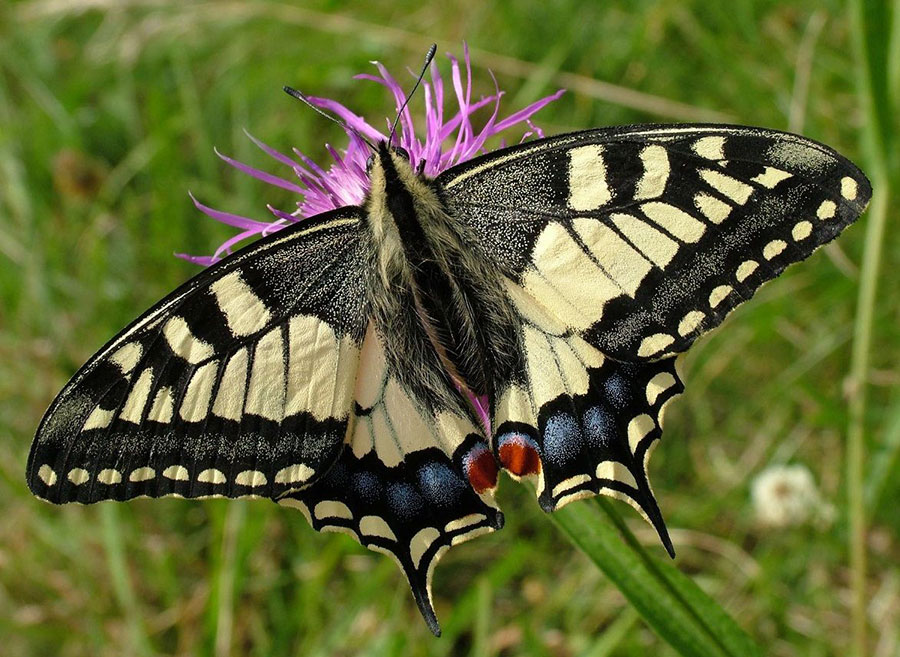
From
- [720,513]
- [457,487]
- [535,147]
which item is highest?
[535,147]

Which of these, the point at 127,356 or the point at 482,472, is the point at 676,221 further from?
the point at 127,356

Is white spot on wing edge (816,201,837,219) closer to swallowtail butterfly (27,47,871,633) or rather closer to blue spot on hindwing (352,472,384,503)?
swallowtail butterfly (27,47,871,633)

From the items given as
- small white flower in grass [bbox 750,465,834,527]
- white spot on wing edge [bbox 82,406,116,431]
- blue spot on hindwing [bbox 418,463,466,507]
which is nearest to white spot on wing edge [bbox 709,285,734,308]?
blue spot on hindwing [bbox 418,463,466,507]

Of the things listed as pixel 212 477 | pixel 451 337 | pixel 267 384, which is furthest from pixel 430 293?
pixel 212 477

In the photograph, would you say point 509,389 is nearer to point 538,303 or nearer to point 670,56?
point 538,303

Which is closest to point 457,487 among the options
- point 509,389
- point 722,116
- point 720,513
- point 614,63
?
point 509,389

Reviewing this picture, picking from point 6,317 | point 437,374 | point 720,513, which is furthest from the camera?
point 6,317
